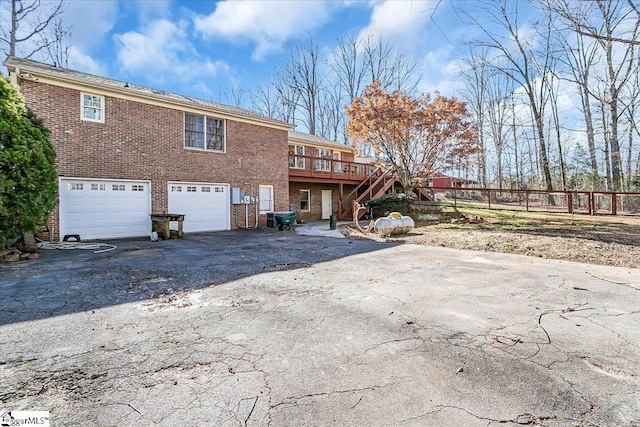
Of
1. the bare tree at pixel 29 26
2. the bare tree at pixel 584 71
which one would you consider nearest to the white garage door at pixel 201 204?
the bare tree at pixel 29 26

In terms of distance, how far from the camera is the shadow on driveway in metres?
4.35

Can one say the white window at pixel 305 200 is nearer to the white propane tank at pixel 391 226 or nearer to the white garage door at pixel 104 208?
the white propane tank at pixel 391 226

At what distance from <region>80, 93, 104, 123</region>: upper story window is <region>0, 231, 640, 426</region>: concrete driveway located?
665cm

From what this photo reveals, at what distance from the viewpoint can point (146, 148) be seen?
1172 centimetres

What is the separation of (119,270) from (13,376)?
407cm

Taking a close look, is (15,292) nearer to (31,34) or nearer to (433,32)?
(433,32)

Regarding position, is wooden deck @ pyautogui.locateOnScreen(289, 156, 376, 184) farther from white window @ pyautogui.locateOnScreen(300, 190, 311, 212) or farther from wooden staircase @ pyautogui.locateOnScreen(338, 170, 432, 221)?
white window @ pyautogui.locateOnScreen(300, 190, 311, 212)

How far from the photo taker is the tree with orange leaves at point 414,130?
14.4 meters

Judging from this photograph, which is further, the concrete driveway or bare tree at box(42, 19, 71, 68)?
bare tree at box(42, 19, 71, 68)

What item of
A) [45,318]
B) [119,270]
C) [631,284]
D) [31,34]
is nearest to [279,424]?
[45,318]

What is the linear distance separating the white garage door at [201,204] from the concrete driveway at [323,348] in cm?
690

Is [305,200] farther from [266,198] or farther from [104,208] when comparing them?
[104,208]

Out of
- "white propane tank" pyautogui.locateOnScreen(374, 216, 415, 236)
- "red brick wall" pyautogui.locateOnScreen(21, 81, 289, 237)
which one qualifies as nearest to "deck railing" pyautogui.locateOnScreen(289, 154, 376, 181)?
"red brick wall" pyautogui.locateOnScreen(21, 81, 289, 237)

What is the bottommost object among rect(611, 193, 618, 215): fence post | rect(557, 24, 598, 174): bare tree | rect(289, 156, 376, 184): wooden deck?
rect(611, 193, 618, 215): fence post
